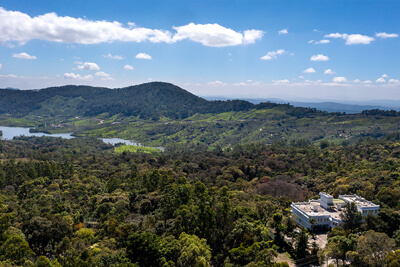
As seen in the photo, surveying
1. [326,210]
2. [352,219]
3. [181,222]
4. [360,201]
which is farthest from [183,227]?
[360,201]

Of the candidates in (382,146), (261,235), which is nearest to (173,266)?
(261,235)

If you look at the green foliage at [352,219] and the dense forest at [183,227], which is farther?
the green foliage at [352,219]

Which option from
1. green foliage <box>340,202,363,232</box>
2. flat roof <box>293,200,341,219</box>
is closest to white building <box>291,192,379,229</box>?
flat roof <box>293,200,341,219</box>

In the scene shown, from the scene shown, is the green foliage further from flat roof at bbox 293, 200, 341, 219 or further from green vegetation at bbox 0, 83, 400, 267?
flat roof at bbox 293, 200, 341, 219

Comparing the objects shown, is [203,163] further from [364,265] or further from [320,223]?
[364,265]

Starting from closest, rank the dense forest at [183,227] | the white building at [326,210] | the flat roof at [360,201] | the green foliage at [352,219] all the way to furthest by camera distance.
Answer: the dense forest at [183,227]
the green foliage at [352,219]
the white building at [326,210]
the flat roof at [360,201]

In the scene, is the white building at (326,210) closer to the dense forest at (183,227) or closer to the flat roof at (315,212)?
the flat roof at (315,212)

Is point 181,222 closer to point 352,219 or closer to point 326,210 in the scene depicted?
point 352,219

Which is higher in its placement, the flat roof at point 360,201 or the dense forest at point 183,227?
the flat roof at point 360,201

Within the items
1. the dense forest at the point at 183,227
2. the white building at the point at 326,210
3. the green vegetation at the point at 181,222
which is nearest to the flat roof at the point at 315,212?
the white building at the point at 326,210
